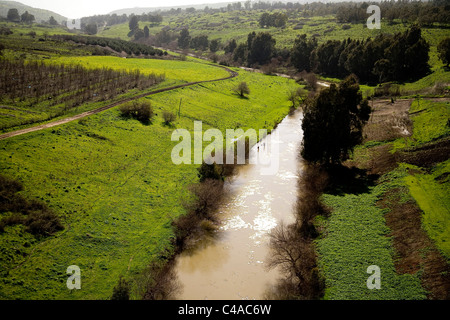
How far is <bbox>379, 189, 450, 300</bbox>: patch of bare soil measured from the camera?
2419 cm

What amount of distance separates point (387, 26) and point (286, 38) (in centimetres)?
5279

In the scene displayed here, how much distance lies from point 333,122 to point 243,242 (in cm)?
2187

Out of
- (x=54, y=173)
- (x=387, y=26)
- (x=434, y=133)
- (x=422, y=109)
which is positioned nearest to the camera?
(x=54, y=173)

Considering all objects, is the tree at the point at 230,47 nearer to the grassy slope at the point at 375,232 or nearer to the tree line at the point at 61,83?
the tree line at the point at 61,83

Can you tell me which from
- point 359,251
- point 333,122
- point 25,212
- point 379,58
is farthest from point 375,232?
point 379,58

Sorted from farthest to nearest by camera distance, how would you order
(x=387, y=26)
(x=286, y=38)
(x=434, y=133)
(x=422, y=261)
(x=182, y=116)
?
1. (x=286, y=38)
2. (x=387, y=26)
3. (x=182, y=116)
4. (x=434, y=133)
5. (x=422, y=261)

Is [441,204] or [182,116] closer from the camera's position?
[441,204]

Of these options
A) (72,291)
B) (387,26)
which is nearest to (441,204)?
(72,291)

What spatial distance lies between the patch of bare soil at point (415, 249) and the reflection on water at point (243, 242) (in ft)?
37.5

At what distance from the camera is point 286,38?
175125mm

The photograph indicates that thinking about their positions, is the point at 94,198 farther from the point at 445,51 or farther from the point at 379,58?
the point at 379,58

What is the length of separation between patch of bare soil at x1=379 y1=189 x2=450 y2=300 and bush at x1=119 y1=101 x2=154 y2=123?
43.1 metres
